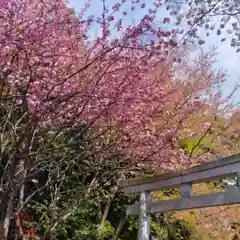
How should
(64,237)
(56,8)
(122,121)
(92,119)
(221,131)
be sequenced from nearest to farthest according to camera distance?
(56,8) < (92,119) < (122,121) < (64,237) < (221,131)

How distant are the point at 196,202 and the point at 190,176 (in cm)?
22

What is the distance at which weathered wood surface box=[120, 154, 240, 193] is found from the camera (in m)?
2.97

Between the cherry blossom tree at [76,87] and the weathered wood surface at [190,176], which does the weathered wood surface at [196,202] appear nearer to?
the weathered wood surface at [190,176]

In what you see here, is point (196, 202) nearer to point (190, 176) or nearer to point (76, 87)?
point (190, 176)

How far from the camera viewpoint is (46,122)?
3.93 m

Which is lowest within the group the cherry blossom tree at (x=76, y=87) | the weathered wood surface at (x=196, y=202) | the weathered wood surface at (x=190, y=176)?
the weathered wood surface at (x=196, y=202)

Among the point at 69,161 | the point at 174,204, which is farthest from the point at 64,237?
the point at 174,204

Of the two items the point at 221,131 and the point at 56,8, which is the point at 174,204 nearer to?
the point at 56,8

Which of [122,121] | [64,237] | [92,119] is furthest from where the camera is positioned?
[64,237]

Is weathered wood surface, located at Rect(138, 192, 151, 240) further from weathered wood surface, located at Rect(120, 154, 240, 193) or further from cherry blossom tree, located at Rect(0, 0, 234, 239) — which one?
cherry blossom tree, located at Rect(0, 0, 234, 239)

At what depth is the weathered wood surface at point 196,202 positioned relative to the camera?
9.86 feet

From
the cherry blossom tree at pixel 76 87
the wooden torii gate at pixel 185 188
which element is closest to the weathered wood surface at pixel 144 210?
the wooden torii gate at pixel 185 188

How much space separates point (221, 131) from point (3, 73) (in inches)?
202

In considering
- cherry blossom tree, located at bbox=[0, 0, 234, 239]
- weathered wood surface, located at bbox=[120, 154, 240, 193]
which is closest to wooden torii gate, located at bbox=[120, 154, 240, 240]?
weathered wood surface, located at bbox=[120, 154, 240, 193]
